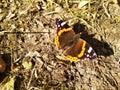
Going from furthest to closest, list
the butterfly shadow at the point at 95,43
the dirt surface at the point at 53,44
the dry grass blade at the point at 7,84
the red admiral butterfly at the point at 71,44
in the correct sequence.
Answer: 1. the butterfly shadow at the point at 95,43
2. the dirt surface at the point at 53,44
3. the dry grass blade at the point at 7,84
4. the red admiral butterfly at the point at 71,44

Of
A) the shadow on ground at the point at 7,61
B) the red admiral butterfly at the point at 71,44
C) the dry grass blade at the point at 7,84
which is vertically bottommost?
the dry grass blade at the point at 7,84

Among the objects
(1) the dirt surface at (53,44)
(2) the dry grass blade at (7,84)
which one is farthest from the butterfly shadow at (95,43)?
(2) the dry grass blade at (7,84)

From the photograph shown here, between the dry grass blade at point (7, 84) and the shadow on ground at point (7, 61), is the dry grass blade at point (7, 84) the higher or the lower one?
the lower one

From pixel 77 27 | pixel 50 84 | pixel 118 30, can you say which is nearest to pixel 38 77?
pixel 50 84

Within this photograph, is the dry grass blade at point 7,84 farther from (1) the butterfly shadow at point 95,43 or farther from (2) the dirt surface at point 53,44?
(1) the butterfly shadow at point 95,43

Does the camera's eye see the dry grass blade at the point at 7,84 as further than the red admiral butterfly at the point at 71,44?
Yes

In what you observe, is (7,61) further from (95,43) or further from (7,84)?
(95,43)
